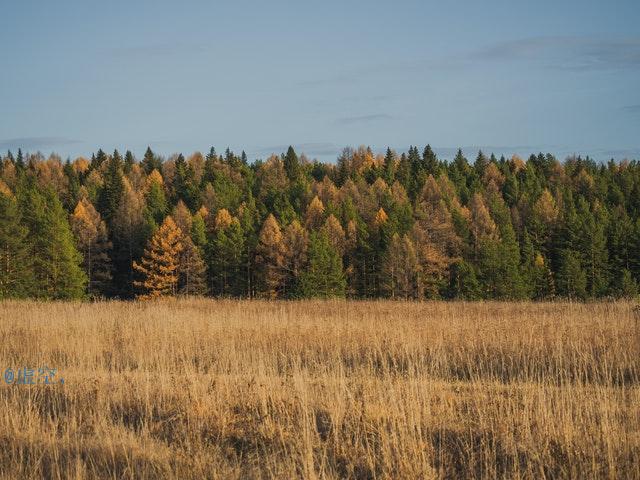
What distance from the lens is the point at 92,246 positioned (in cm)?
5750

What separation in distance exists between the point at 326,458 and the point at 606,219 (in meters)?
62.6

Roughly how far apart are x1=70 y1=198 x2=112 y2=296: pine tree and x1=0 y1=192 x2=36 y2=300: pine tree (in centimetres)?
1371

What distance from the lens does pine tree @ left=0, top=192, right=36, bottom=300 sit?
1582 inches

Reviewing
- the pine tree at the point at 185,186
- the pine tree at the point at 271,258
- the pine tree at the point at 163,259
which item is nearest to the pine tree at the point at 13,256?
the pine tree at the point at 163,259

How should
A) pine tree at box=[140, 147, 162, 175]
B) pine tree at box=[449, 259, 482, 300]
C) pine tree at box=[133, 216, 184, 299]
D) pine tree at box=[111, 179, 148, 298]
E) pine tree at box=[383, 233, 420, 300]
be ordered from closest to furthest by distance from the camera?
pine tree at box=[383, 233, 420, 300] → pine tree at box=[133, 216, 184, 299] → pine tree at box=[449, 259, 482, 300] → pine tree at box=[111, 179, 148, 298] → pine tree at box=[140, 147, 162, 175]

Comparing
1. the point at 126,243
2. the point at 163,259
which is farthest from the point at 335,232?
the point at 126,243

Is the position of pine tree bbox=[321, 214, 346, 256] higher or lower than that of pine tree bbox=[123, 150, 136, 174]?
lower

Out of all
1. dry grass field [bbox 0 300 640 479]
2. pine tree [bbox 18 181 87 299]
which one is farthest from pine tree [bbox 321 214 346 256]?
dry grass field [bbox 0 300 640 479]

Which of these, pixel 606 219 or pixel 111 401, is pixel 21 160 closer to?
pixel 606 219

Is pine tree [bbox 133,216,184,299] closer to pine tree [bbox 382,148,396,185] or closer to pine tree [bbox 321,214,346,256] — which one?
pine tree [bbox 321,214,346,256]

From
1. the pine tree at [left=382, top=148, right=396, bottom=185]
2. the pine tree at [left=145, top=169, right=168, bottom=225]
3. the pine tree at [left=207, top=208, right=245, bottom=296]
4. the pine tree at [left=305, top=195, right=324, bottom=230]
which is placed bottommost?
the pine tree at [left=207, top=208, right=245, bottom=296]

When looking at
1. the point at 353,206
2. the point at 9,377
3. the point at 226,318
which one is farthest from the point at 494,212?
the point at 9,377

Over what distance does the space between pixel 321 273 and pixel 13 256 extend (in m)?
21.9

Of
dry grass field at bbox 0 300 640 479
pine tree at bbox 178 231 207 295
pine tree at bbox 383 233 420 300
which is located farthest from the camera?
pine tree at bbox 178 231 207 295
